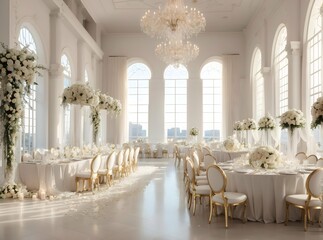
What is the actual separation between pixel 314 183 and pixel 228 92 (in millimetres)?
13611

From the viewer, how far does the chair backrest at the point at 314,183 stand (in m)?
5.27

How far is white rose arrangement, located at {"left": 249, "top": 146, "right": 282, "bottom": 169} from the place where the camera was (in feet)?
20.1

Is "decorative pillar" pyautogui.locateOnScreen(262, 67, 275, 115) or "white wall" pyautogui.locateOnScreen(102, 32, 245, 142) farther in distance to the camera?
"white wall" pyautogui.locateOnScreen(102, 32, 245, 142)

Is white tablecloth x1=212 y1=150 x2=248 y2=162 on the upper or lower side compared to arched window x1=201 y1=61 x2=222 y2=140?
lower

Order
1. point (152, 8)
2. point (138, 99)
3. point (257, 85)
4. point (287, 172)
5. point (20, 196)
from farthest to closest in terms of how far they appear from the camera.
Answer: point (138, 99) → point (257, 85) → point (152, 8) → point (20, 196) → point (287, 172)

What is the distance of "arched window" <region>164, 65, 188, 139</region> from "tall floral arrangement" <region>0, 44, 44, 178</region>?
12.5 m

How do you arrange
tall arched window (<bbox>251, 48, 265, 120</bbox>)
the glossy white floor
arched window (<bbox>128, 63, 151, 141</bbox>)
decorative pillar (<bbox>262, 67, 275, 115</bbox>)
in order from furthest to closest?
1. arched window (<bbox>128, 63, 151, 141</bbox>)
2. tall arched window (<bbox>251, 48, 265, 120</bbox>)
3. decorative pillar (<bbox>262, 67, 275, 115</bbox>)
4. the glossy white floor

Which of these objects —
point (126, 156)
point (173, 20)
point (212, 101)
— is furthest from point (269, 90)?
point (126, 156)

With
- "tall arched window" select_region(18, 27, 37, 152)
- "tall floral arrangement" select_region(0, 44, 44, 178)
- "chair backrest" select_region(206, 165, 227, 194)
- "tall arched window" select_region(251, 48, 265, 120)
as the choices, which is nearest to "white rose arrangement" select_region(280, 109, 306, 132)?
"chair backrest" select_region(206, 165, 227, 194)

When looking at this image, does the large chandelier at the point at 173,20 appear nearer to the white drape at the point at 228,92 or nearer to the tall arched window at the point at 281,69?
the tall arched window at the point at 281,69

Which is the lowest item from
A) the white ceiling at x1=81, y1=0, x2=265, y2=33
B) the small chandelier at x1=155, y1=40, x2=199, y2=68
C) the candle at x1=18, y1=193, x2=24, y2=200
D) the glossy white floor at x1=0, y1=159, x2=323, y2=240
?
the glossy white floor at x1=0, y1=159, x2=323, y2=240

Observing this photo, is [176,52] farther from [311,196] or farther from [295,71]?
[311,196]

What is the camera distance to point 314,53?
1006 centimetres

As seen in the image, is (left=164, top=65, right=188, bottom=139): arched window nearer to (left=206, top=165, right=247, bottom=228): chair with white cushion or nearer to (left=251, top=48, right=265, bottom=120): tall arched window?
(left=251, top=48, right=265, bottom=120): tall arched window
